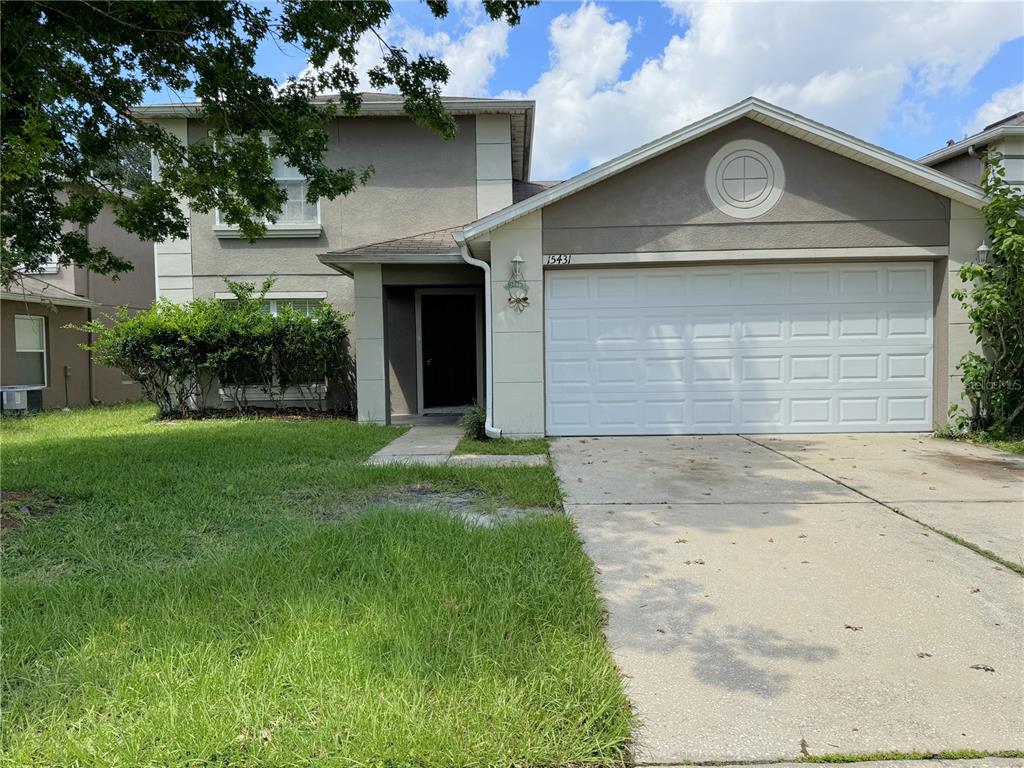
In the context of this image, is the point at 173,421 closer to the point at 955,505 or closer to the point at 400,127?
the point at 400,127

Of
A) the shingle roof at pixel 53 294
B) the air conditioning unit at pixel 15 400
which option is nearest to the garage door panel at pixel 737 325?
the air conditioning unit at pixel 15 400

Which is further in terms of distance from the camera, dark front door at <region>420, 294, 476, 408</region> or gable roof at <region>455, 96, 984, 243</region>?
dark front door at <region>420, 294, 476, 408</region>

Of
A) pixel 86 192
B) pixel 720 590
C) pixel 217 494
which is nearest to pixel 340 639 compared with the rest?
pixel 720 590

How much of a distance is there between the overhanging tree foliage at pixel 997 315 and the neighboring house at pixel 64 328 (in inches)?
613

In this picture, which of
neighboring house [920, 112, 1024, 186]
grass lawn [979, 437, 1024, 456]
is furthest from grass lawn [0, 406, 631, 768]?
neighboring house [920, 112, 1024, 186]

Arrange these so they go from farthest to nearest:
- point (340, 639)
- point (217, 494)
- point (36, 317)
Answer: point (36, 317)
point (217, 494)
point (340, 639)

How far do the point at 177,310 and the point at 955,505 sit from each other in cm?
1201

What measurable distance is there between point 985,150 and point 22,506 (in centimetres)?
1290

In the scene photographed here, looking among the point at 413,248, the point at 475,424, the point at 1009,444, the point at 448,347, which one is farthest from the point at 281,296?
the point at 1009,444

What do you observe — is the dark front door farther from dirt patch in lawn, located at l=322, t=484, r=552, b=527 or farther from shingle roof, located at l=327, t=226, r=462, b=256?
dirt patch in lawn, located at l=322, t=484, r=552, b=527

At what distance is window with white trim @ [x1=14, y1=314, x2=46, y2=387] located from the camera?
14.9 meters

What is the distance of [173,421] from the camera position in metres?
11.9

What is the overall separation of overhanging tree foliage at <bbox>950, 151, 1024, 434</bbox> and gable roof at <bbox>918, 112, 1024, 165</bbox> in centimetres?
112

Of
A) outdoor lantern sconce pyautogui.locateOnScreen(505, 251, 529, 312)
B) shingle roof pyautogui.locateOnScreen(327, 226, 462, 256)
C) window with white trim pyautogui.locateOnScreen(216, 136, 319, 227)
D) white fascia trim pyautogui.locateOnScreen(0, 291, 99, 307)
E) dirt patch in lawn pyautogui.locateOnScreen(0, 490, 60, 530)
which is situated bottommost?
dirt patch in lawn pyautogui.locateOnScreen(0, 490, 60, 530)
